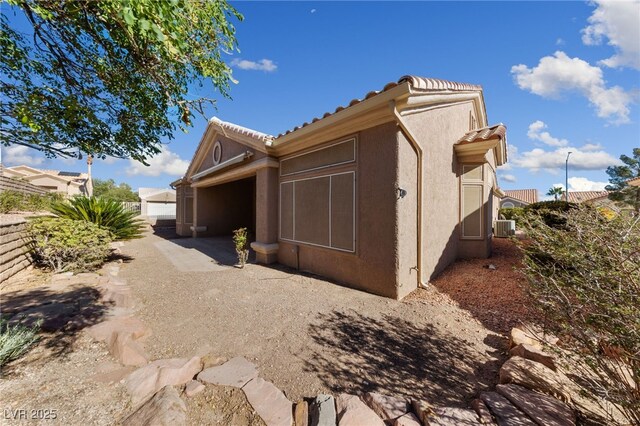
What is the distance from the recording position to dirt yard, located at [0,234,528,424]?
261 centimetres

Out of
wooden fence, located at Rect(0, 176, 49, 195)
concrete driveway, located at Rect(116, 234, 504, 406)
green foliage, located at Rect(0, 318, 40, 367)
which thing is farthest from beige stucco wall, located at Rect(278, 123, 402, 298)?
wooden fence, located at Rect(0, 176, 49, 195)

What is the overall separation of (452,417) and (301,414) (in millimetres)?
1411

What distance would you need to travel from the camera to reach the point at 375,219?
546cm

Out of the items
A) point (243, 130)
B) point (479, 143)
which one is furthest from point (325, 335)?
point (243, 130)

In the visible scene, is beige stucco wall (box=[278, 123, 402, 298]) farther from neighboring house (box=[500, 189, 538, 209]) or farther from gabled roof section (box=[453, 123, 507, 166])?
neighboring house (box=[500, 189, 538, 209])

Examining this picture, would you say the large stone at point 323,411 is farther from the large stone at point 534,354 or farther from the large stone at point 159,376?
the large stone at point 534,354

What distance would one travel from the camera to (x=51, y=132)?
10.6 feet

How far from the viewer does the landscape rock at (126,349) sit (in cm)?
313

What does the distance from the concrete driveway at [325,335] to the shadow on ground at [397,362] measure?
13 mm

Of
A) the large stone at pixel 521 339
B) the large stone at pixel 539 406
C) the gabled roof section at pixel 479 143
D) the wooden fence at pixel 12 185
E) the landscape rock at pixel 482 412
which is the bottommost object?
the landscape rock at pixel 482 412

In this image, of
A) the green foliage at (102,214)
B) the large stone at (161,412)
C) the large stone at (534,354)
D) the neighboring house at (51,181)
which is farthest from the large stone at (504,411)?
the neighboring house at (51,181)

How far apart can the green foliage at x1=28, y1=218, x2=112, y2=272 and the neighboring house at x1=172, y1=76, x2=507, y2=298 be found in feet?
15.1

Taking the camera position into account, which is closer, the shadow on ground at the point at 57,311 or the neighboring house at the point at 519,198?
the shadow on ground at the point at 57,311

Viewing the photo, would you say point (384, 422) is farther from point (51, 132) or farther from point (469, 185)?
point (469, 185)
